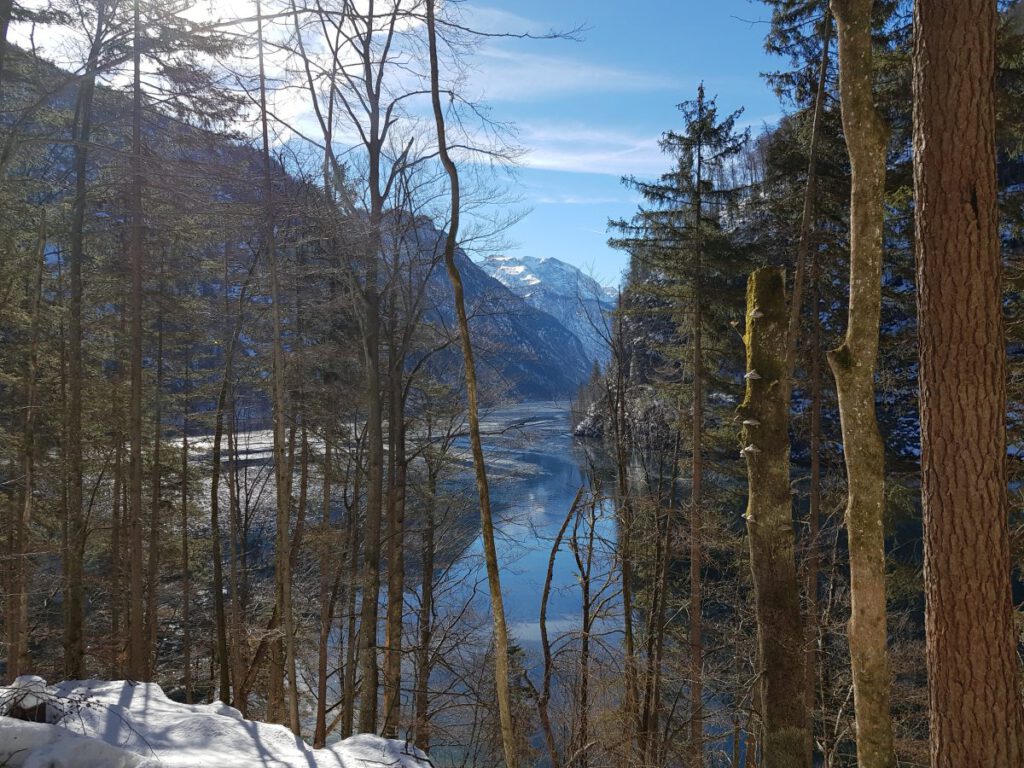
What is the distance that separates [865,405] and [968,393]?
2.32 feet

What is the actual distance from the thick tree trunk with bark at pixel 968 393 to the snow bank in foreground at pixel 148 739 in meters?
3.89

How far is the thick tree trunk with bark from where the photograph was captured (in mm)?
2744

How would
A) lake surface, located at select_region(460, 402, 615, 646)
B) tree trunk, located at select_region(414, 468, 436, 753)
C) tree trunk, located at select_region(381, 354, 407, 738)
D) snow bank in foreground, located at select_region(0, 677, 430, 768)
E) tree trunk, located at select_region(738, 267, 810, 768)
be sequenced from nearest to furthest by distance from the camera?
snow bank in foreground, located at select_region(0, 677, 430, 768) → tree trunk, located at select_region(738, 267, 810, 768) → tree trunk, located at select_region(381, 354, 407, 738) → tree trunk, located at select_region(414, 468, 436, 753) → lake surface, located at select_region(460, 402, 615, 646)

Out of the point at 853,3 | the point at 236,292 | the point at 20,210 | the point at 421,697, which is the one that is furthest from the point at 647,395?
the point at 20,210

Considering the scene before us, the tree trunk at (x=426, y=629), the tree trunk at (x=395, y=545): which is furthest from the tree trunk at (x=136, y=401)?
the tree trunk at (x=426, y=629)

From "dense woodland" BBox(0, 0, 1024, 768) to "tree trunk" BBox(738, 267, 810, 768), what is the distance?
0.02m

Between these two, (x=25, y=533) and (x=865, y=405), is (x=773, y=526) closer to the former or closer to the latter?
(x=865, y=405)

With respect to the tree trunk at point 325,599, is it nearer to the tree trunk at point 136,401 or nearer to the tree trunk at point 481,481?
the tree trunk at point 136,401

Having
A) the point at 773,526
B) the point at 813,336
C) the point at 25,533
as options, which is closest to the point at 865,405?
the point at 773,526

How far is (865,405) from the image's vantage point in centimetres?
347

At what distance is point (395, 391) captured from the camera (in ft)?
30.8

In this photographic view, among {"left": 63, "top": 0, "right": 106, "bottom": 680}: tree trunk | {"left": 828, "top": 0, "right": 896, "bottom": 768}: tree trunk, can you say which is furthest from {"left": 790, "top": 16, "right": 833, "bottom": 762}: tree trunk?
{"left": 63, "top": 0, "right": 106, "bottom": 680}: tree trunk

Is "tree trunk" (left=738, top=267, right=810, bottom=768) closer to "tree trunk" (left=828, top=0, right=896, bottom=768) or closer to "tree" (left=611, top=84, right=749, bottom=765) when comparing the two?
"tree trunk" (left=828, top=0, right=896, bottom=768)

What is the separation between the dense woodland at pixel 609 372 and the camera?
283 cm
